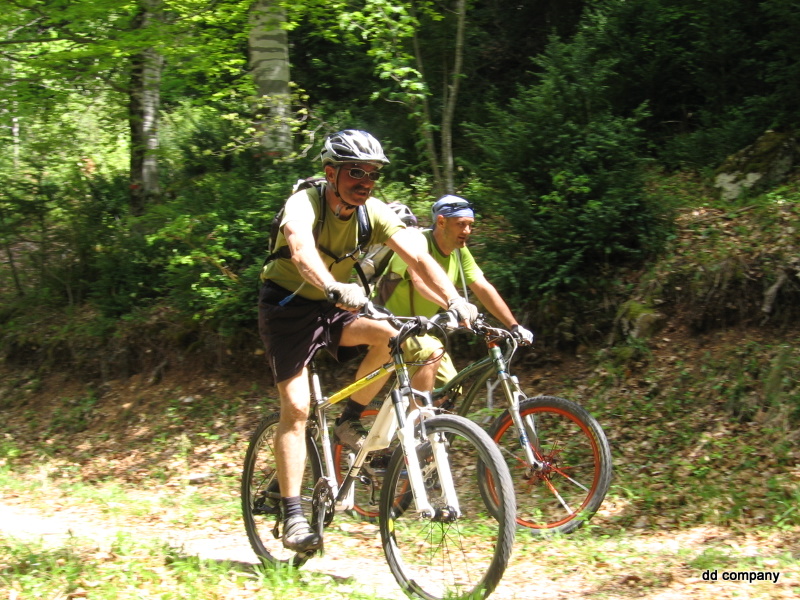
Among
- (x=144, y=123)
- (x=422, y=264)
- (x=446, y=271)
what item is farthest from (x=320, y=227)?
(x=144, y=123)

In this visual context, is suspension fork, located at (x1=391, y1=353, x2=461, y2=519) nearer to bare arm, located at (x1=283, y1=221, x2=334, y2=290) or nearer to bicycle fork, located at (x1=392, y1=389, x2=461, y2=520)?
bicycle fork, located at (x1=392, y1=389, x2=461, y2=520)

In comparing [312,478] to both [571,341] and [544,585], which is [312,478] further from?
[571,341]

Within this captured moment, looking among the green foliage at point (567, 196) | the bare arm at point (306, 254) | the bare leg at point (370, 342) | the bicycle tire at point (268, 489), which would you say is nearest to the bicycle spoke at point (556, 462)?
the bare leg at point (370, 342)

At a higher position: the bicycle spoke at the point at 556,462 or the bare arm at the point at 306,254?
the bare arm at the point at 306,254

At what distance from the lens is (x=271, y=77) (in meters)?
9.59

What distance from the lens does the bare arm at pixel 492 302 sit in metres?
5.71

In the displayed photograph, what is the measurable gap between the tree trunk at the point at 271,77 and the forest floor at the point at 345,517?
288 centimetres

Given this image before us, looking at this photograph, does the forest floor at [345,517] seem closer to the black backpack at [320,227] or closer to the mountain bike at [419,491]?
the mountain bike at [419,491]

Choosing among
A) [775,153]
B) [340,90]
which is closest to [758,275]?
[775,153]

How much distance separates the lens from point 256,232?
905 centimetres

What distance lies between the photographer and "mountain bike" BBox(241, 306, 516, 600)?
12.2ft

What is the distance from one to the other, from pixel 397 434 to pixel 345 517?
7.41 ft

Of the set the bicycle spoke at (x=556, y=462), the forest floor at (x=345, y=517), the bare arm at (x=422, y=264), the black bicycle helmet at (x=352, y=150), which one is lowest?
the forest floor at (x=345, y=517)

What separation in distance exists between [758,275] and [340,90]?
327 inches
